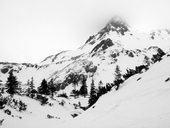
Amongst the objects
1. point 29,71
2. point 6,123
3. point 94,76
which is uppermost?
point 29,71

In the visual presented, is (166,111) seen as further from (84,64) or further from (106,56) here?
(106,56)

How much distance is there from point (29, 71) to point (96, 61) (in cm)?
7822

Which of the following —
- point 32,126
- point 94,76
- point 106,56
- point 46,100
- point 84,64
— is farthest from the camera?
point 106,56

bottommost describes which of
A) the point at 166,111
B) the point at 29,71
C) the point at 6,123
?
the point at 166,111

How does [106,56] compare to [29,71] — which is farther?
[29,71]

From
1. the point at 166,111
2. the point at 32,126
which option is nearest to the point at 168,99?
the point at 166,111

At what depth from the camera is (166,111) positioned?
11406mm

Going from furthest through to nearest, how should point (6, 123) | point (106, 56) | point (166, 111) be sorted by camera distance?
point (106, 56) → point (6, 123) → point (166, 111)

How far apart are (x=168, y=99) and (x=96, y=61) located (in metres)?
136

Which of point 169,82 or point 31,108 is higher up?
point 31,108

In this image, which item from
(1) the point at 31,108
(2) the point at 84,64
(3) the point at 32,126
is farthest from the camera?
(2) the point at 84,64

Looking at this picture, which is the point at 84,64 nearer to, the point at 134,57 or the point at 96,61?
the point at 96,61

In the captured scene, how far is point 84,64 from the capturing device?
146 metres

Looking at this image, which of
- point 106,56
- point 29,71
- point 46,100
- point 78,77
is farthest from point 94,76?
point 29,71
